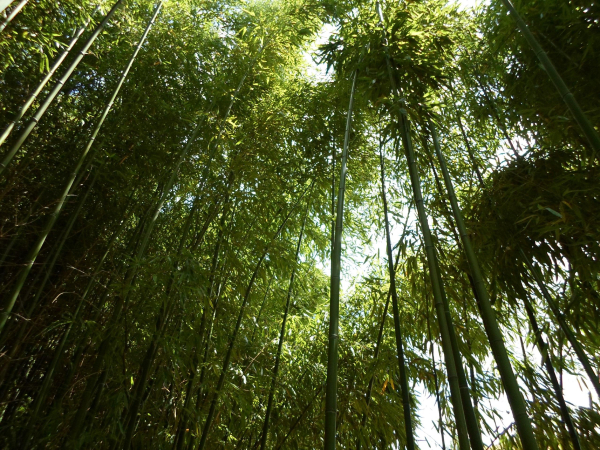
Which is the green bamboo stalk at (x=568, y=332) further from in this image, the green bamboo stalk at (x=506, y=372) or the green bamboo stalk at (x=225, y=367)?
the green bamboo stalk at (x=225, y=367)

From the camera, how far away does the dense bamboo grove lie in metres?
2.31

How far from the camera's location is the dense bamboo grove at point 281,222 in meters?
2.31

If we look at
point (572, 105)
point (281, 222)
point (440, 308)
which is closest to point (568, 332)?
point (440, 308)

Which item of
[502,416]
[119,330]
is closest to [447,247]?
[502,416]

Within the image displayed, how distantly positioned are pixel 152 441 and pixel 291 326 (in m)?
1.66

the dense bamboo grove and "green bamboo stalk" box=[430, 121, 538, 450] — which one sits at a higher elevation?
the dense bamboo grove

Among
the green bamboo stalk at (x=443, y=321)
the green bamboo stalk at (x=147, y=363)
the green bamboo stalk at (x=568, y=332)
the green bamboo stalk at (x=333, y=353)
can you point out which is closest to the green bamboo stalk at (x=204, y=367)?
the green bamboo stalk at (x=147, y=363)

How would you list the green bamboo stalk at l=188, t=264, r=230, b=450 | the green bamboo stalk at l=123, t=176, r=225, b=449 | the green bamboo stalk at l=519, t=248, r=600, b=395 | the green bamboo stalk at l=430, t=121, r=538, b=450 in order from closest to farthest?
1. the green bamboo stalk at l=430, t=121, r=538, b=450
2. the green bamboo stalk at l=519, t=248, r=600, b=395
3. the green bamboo stalk at l=123, t=176, r=225, b=449
4. the green bamboo stalk at l=188, t=264, r=230, b=450

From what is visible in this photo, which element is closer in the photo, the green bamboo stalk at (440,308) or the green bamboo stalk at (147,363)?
the green bamboo stalk at (440,308)

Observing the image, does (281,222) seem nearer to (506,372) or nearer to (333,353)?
(333,353)

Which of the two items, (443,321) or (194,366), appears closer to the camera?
(443,321)

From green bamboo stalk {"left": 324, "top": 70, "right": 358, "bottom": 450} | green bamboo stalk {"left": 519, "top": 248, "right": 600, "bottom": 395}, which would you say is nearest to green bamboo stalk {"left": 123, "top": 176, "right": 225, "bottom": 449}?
green bamboo stalk {"left": 324, "top": 70, "right": 358, "bottom": 450}

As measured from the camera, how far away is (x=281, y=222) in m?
3.71

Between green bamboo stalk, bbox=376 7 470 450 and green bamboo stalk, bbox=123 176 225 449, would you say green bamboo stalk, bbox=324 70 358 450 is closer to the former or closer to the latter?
green bamboo stalk, bbox=376 7 470 450
